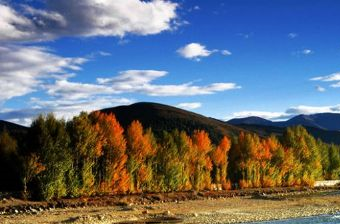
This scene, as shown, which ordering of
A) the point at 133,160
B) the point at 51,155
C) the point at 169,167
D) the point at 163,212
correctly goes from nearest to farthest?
the point at 163,212, the point at 51,155, the point at 133,160, the point at 169,167

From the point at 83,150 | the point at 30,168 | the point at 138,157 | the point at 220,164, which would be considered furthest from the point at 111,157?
the point at 220,164

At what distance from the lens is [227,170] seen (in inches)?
4382

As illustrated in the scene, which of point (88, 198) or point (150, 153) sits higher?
point (150, 153)

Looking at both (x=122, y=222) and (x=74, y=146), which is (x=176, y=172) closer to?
(x=74, y=146)

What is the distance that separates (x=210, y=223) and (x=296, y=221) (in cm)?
970

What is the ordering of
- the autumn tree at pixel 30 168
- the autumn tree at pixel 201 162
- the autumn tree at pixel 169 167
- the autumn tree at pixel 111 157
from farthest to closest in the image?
1. the autumn tree at pixel 201 162
2. the autumn tree at pixel 169 167
3. the autumn tree at pixel 111 157
4. the autumn tree at pixel 30 168

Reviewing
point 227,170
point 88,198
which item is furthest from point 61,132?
point 227,170

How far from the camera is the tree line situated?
214 ft

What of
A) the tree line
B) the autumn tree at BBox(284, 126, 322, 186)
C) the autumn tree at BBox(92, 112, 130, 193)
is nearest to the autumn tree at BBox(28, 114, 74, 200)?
the tree line

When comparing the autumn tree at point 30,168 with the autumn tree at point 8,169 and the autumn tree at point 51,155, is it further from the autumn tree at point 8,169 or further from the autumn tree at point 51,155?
the autumn tree at point 8,169

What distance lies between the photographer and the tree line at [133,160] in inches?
2571

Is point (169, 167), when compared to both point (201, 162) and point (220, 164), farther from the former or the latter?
point (220, 164)

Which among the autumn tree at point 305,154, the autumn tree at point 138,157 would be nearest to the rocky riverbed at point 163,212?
the autumn tree at point 138,157

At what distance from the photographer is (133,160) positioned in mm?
81250
